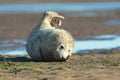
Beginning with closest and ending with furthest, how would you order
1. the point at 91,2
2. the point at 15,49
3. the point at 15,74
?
the point at 15,74, the point at 15,49, the point at 91,2

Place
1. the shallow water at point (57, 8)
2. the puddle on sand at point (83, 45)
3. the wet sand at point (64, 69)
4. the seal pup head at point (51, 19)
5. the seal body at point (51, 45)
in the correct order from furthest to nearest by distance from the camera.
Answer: the shallow water at point (57, 8)
the puddle on sand at point (83, 45)
the seal pup head at point (51, 19)
the seal body at point (51, 45)
the wet sand at point (64, 69)

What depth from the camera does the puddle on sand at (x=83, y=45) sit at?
52.5 feet

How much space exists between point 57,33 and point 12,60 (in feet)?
4.41

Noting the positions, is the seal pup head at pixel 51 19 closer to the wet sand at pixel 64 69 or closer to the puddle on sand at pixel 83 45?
the wet sand at pixel 64 69

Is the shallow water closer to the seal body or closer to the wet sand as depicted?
the seal body

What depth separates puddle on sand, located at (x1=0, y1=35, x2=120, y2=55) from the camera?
631 inches

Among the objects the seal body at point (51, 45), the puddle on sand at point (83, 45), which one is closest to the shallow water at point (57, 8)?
the puddle on sand at point (83, 45)

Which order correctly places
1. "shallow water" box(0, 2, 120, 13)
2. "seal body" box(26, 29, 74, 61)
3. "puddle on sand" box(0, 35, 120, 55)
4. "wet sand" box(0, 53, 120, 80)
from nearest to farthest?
"wet sand" box(0, 53, 120, 80), "seal body" box(26, 29, 74, 61), "puddle on sand" box(0, 35, 120, 55), "shallow water" box(0, 2, 120, 13)

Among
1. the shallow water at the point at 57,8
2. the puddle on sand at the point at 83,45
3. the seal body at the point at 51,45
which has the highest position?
the shallow water at the point at 57,8

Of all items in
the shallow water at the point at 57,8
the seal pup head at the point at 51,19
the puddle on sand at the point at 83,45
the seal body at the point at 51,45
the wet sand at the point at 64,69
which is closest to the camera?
the wet sand at the point at 64,69

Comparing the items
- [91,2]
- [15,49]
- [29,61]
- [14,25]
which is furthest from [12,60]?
[91,2]

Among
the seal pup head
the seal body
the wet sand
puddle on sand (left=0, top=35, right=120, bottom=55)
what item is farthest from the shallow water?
the wet sand

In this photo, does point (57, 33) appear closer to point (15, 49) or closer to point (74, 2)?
point (15, 49)

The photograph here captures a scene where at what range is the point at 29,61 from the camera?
12773 millimetres
